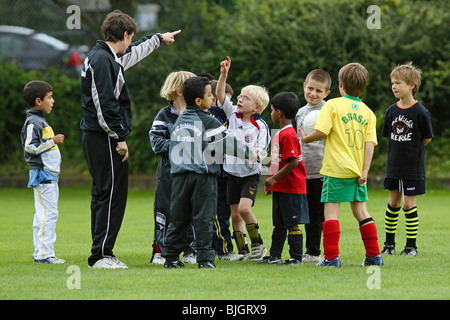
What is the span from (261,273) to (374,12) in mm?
9986

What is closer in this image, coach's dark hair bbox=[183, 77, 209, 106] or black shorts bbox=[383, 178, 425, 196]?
coach's dark hair bbox=[183, 77, 209, 106]

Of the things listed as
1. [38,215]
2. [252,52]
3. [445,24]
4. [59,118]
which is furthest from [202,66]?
[38,215]

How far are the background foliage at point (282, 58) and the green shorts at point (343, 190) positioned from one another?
8.07 metres

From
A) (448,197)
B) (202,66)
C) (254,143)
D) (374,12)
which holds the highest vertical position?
(374,12)

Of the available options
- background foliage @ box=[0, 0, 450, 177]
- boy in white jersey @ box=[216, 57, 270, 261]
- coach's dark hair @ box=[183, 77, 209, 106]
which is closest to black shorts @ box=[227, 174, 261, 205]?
boy in white jersey @ box=[216, 57, 270, 261]

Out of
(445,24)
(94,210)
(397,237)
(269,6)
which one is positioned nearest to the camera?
(94,210)

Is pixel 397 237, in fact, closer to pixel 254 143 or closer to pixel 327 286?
pixel 254 143

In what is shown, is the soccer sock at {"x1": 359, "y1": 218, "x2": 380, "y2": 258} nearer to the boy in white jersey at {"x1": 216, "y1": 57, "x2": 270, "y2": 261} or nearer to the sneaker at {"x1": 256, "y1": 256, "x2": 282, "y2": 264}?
the sneaker at {"x1": 256, "y1": 256, "x2": 282, "y2": 264}

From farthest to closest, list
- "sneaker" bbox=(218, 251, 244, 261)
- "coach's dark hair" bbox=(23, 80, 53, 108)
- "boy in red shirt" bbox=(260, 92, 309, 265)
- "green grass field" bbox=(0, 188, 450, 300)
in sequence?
"coach's dark hair" bbox=(23, 80, 53, 108) < "sneaker" bbox=(218, 251, 244, 261) < "boy in red shirt" bbox=(260, 92, 309, 265) < "green grass field" bbox=(0, 188, 450, 300)

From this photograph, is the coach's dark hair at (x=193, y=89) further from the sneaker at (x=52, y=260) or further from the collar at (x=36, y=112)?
the sneaker at (x=52, y=260)

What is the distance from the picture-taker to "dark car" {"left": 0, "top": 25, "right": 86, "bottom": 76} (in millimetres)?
16031

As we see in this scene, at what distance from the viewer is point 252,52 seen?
49.1 feet

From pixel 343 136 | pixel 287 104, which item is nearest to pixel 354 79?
pixel 343 136

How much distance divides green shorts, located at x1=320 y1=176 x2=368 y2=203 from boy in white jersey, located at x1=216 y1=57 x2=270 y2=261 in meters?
0.84
